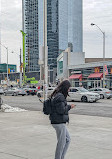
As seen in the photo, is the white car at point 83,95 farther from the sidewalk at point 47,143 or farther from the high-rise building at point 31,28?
the high-rise building at point 31,28

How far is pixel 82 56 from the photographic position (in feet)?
245

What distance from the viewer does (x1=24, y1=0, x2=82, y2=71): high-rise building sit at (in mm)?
160000

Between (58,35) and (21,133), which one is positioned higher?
(58,35)

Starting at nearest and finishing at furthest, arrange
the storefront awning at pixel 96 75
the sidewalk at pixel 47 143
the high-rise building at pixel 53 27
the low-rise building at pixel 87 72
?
the sidewalk at pixel 47 143, the low-rise building at pixel 87 72, the storefront awning at pixel 96 75, the high-rise building at pixel 53 27

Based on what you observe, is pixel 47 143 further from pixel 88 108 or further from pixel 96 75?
pixel 96 75

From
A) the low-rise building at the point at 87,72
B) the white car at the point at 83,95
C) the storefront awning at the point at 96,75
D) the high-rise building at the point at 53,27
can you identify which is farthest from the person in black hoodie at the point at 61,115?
the high-rise building at the point at 53,27

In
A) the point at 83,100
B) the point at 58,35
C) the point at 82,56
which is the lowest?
the point at 83,100

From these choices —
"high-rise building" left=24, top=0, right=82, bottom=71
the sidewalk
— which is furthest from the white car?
"high-rise building" left=24, top=0, right=82, bottom=71

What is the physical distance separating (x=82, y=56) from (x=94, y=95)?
45943 mm

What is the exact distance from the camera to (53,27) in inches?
6570

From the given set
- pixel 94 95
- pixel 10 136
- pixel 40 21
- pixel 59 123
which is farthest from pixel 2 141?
pixel 40 21

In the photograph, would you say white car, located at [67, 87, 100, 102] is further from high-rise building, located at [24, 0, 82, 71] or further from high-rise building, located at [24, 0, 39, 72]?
high-rise building, located at [24, 0, 39, 72]

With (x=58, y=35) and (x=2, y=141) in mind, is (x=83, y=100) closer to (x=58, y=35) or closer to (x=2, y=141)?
(x=2, y=141)

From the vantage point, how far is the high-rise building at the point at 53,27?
16000 centimetres
